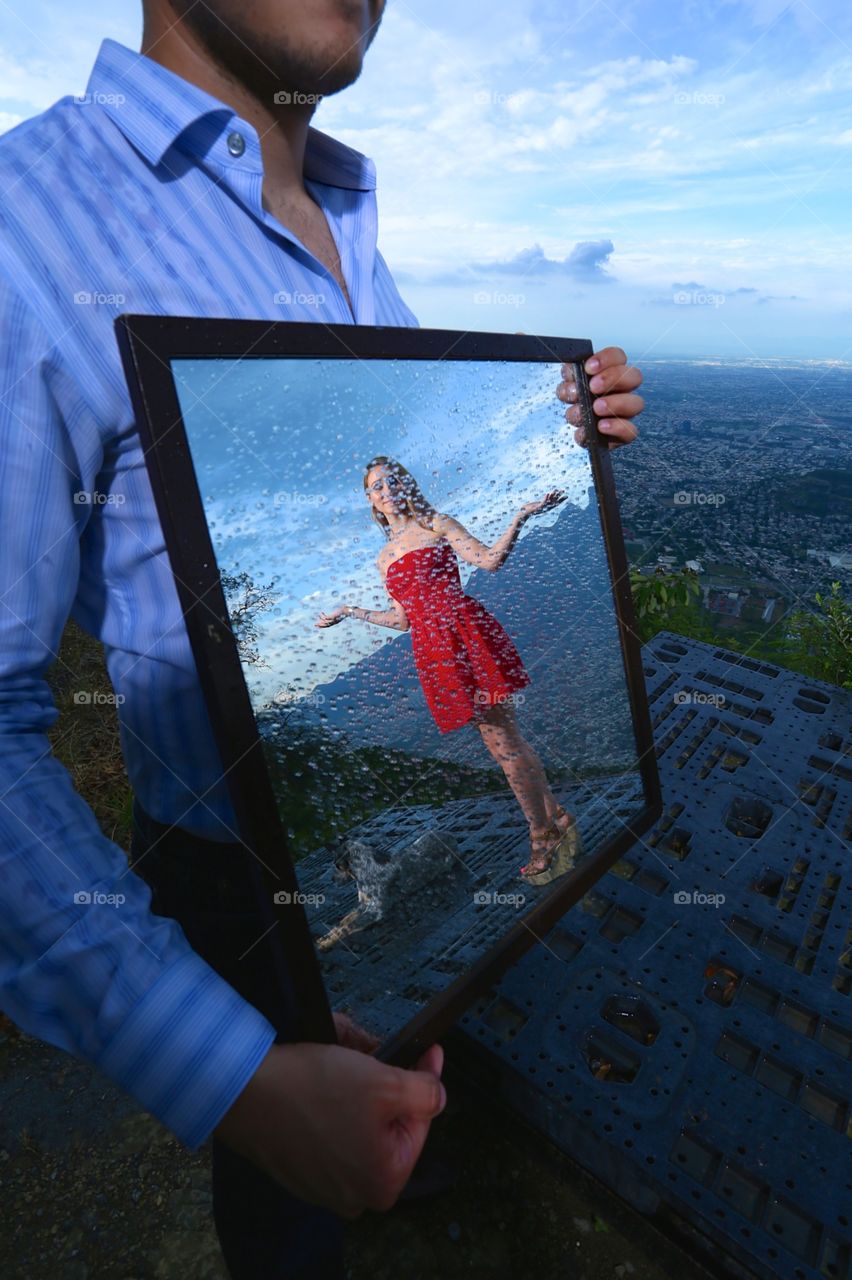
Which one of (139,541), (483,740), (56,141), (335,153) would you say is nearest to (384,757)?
(483,740)

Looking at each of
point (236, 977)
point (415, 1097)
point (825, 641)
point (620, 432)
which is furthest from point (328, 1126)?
point (825, 641)

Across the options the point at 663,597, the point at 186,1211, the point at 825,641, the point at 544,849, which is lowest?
the point at 186,1211

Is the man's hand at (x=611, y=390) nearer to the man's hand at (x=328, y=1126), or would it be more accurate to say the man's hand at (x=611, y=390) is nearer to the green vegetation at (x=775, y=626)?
the man's hand at (x=328, y=1126)

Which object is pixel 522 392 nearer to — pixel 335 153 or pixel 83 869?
pixel 335 153

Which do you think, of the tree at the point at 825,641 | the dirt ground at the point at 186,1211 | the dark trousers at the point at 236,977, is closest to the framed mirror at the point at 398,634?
the dark trousers at the point at 236,977

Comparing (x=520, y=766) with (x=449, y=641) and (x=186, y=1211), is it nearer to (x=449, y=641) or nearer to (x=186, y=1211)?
(x=449, y=641)

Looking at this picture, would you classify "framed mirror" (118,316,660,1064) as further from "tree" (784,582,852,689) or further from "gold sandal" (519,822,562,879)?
"tree" (784,582,852,689)
